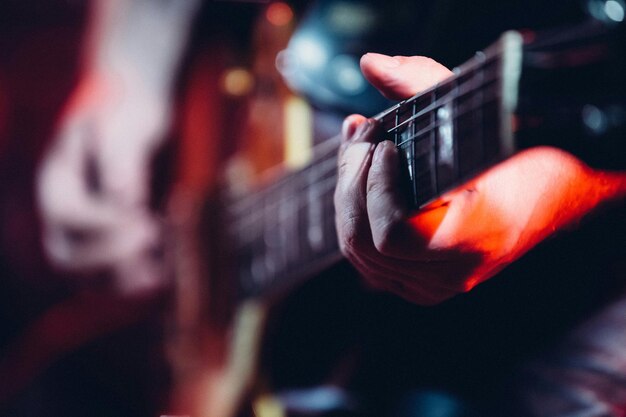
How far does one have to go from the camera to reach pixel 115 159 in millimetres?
1214

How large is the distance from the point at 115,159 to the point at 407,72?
3.06 ft

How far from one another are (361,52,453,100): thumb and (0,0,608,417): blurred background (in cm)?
60

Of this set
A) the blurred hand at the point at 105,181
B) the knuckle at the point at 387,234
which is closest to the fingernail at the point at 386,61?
the knuckle at the point at 387,234

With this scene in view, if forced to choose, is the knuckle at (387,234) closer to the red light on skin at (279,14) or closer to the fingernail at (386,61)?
the fingernail at (386,61)

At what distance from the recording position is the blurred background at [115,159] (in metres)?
1.11

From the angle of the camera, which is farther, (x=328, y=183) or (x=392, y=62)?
(x=328, y=183)

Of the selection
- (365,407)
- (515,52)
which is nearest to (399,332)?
(365,407)

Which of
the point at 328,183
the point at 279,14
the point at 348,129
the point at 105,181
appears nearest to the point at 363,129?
the point at 348,129

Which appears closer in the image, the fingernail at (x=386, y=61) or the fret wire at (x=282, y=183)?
the fingernail at (x=386, y=61)

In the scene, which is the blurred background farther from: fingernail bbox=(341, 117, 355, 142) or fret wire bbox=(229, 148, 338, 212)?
fingernail bbox=(341, 117, 355, 142)

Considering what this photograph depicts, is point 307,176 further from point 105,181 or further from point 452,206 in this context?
point 105,181

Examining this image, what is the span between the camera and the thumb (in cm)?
42

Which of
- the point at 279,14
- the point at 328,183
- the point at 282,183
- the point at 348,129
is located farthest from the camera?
the point at 279,14

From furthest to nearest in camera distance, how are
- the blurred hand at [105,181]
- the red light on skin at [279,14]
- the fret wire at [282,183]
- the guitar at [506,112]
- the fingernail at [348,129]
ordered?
the blurred hand at [105,181] → the red light on skin at [279,14] → the fret wire at [282,183] → the fingernail at [348,129] → the guitar at [506,112]
